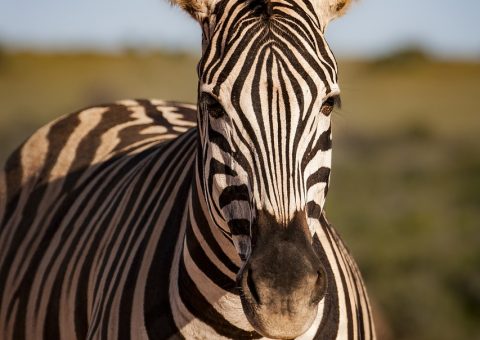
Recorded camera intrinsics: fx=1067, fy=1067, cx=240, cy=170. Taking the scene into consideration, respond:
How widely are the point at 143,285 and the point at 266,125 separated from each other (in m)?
0.96

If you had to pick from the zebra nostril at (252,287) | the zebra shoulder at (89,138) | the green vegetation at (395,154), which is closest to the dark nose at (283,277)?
the zebra nostril at (252,287)

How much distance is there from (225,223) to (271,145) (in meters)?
0.36

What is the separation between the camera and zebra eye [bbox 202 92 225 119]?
10.6 feet

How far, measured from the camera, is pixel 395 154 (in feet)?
95.1

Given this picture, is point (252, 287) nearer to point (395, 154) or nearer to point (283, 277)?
point (283, 277)

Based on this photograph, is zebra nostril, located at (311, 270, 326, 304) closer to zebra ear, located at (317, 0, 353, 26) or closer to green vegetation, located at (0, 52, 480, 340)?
green vegetation, located at (0, 52, 480, 340)

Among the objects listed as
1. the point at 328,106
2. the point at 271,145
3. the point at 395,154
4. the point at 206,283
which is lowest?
the point at 395,154

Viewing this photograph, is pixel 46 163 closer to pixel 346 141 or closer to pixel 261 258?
pixel 261 258

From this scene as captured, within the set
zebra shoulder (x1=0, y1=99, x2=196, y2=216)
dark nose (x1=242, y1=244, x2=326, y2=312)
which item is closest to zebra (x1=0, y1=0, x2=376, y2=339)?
dark nose (x1=242, y1=244, x2=326, y2=312)

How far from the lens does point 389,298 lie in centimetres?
1334

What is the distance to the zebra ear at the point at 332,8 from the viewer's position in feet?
11.4

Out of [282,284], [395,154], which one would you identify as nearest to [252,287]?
[282,284]

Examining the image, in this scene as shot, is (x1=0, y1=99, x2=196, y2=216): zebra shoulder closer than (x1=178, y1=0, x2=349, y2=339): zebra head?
No

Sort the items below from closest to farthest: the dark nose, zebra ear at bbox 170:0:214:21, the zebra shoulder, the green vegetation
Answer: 1. the dark nose
2. zebra ear at bbox 170:0:214:21
3. the zebra shoulder
4. the green vegetation
